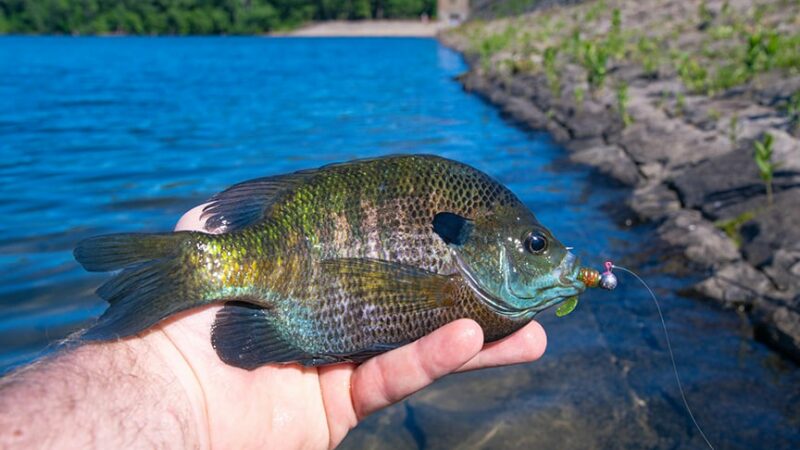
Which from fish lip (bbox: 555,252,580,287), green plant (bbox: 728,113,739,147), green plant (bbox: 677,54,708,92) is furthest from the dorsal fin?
green plant (bbox: 677,54,708,92)

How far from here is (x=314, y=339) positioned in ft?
9.38

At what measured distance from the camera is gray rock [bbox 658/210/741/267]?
304 inches

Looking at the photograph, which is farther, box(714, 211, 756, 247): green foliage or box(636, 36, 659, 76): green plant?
box(636, 36, 659, 76): green plant

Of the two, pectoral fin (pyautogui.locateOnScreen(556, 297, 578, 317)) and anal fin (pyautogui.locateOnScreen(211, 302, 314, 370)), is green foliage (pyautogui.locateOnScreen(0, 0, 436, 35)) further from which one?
anal fin (pyautogui.locateOnScreen(211, 302, 314, 370))

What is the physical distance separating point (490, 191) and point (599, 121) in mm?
13893

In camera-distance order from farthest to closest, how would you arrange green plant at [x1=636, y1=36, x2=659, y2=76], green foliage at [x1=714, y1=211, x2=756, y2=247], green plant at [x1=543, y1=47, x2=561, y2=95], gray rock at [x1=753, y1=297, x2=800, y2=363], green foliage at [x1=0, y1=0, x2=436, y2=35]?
green foliage at [x1=0, y1=0, x2=436, y2=35]
green plant at [x1=543, y1=47, x2=561, y2=95]
green plant at [x1=636, y1=36, x2=659, y2=76]
green foliage at [x1=714, y1=211, x2=756, y2=247]
gray rock at [x1=753, y1=297, x2=800, y2=363]

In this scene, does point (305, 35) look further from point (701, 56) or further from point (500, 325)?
point (500, 325)

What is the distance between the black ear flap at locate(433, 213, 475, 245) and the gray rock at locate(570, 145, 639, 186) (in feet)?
30.6

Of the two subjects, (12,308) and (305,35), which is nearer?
(12,308)

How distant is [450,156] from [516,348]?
444 inches

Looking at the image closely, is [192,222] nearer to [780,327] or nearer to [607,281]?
[607,281]

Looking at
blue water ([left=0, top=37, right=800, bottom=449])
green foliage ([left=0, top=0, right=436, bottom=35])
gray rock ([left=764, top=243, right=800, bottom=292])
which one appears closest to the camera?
blue water ([left=0, top=37, right=800, bottom=449])

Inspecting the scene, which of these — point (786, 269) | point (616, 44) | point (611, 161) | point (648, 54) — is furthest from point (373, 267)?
point (616, 44)

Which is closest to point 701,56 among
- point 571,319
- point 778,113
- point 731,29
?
point 731,29
